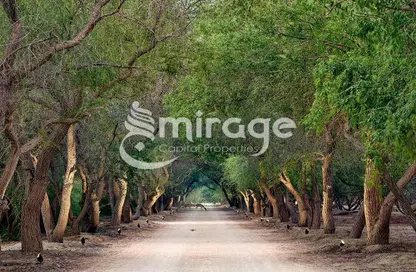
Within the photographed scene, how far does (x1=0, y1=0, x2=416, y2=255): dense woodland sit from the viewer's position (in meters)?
14.3

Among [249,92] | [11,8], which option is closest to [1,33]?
[11,8]

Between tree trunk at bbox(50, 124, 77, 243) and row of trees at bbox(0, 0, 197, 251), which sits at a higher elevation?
row of trees at bbox(0, 0, 197, 251)

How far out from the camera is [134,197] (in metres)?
63.9

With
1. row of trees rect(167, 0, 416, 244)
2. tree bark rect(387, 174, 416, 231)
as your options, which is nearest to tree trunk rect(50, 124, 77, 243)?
row of trees rect(167, 0, 416, 244)

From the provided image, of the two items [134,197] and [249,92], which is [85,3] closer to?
[249,92]

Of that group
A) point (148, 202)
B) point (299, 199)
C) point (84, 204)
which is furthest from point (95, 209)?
point (148, 202)

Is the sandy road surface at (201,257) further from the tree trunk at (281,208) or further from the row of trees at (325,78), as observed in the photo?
the tree trunk at (281,208)

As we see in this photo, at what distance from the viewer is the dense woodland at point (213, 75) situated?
1434cm

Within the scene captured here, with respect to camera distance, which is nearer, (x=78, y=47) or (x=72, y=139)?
(x=78, y=47)

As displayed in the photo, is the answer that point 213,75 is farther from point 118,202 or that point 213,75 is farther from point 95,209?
point 118,202

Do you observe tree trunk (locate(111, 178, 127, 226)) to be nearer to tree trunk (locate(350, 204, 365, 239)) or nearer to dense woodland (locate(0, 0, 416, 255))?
dense woodland (locate(0, 0, 416, 255))

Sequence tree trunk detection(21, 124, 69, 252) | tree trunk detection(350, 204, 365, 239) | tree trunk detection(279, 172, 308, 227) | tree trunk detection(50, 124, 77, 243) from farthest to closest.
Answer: tree trunk detection(279, 172, 308, 227) → tree trunk detection(350, 204, 365, 239) → tree trunk detection(50, 124, 77, 243) → tree trunk detection(21, 124, 69, 252)

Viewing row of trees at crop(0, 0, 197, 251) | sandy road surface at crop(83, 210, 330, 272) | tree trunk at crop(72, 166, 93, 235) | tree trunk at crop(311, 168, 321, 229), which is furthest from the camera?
tree trunk at crop(311, 168, 321, 229)

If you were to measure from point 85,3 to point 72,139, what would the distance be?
1116 cm
